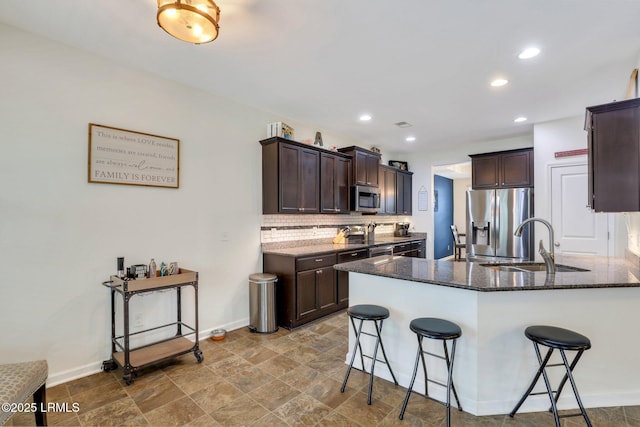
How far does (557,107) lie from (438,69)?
2190mm

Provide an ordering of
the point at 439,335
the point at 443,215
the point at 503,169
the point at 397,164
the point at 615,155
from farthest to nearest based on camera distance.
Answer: the point at 443,215
the point at 397,164
the point at 503,169
the point at 615,155
the point at 439,335

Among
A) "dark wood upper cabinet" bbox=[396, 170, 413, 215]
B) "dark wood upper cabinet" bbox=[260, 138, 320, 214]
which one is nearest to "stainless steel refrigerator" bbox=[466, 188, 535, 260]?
"dark wood upper cabinet" bbox=[396, 170, 413, 215]

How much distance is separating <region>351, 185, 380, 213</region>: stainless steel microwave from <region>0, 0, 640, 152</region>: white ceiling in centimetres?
139

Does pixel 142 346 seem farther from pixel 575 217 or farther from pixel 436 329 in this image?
pixel 575 217

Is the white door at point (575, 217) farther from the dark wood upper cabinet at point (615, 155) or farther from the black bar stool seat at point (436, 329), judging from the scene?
the black bar stool seat at point (436, 329)

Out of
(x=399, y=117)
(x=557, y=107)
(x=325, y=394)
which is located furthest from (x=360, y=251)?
(x=557, y=107)

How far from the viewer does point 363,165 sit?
5082mm

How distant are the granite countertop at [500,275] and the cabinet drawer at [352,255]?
1353mm

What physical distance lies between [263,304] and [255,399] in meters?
1.36

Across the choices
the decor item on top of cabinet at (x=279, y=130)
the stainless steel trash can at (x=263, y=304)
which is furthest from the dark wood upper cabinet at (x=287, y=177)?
the stainless steel trash can at (x=263, y=304)

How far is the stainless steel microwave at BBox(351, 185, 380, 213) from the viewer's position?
4.95 metres

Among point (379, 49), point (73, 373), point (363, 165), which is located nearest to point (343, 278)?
point (363, 165)

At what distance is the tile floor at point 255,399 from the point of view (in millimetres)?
1989

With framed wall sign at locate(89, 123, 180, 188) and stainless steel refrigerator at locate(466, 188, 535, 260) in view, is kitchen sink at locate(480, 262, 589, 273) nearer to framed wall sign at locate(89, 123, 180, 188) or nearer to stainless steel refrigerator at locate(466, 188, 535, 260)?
stainless steel refrigerator at locate(466, 188, 535, 260)
